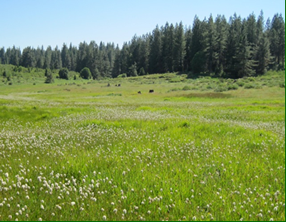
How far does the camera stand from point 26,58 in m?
192

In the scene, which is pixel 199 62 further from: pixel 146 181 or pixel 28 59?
pixel 28 59

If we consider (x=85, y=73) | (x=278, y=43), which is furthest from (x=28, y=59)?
(x=278, y=43)

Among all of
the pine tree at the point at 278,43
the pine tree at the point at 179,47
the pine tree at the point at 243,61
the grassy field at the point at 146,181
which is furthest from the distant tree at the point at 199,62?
the grassy field at the point at 146,181

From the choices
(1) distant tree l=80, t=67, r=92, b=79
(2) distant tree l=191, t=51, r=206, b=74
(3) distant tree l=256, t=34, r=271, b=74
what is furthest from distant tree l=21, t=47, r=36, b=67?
(3) distant tree l=256, t=34, r=271, b=74

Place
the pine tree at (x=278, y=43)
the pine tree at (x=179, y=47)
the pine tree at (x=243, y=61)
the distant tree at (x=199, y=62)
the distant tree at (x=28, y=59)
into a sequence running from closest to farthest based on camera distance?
the pine tree at (x=243, y=61), the distant tree at (x=199, y=62), the pine tree at (x=278, y=43), the pine tree at (x=179, y=47), the distant tree at (x=28, y=59)

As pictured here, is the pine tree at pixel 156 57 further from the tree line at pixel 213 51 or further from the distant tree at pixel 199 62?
the distant tree at pixel 199 62

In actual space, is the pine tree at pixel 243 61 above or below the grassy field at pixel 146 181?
above

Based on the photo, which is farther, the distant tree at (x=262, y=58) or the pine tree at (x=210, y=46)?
the pine tree at (x=210, y=46)

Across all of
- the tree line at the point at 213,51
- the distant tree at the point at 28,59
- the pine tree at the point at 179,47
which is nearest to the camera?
the tree line at the point at 213,51

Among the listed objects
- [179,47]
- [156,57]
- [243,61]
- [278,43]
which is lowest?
[243,61]

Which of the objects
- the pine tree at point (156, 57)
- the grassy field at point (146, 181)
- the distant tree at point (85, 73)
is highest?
the pine tree at point (156, 57)

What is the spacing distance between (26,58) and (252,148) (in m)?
211

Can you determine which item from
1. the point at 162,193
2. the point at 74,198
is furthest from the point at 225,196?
the point at 74,198

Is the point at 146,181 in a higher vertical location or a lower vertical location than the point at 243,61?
lower
